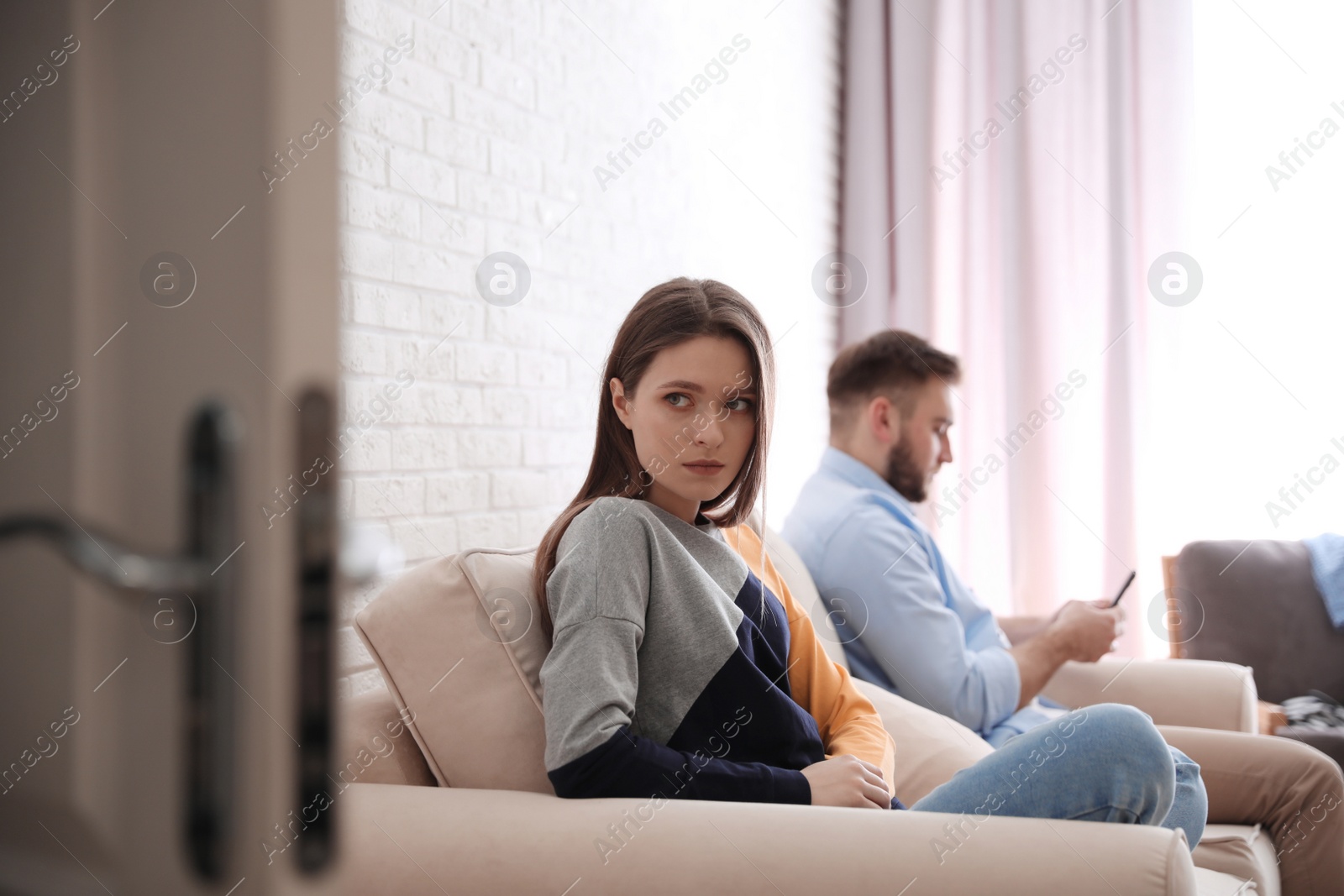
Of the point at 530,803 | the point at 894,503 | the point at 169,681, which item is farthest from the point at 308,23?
the point at 894,503

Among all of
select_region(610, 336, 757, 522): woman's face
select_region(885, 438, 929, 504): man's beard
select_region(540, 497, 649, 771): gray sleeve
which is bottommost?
select_region(540, 497, 649, 771): gray sleeve

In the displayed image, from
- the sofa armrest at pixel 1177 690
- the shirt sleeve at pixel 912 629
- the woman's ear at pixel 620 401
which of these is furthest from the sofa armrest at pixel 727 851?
the sofa armrest at pixel 1177 690

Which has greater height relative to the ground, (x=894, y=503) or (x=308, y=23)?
(x=308, y=23)

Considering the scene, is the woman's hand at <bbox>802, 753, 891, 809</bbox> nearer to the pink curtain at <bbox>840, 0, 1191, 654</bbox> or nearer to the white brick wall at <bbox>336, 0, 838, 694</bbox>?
the white brick wall at <bbox>336, 0, 838, 694</bbox>

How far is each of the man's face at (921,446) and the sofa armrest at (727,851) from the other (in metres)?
1.19

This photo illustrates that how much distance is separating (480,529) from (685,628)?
0.68m

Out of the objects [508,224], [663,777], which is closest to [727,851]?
[663,777]

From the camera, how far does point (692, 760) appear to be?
961 mm

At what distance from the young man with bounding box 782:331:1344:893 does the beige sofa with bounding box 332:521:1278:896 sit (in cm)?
24

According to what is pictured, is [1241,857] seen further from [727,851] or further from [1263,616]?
[1263,616]

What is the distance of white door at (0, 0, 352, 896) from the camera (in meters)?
0.42

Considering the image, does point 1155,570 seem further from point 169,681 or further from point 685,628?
point 169,681

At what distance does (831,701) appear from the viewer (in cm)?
124

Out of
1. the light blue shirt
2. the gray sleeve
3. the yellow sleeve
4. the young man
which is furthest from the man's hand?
the gray sleeve
